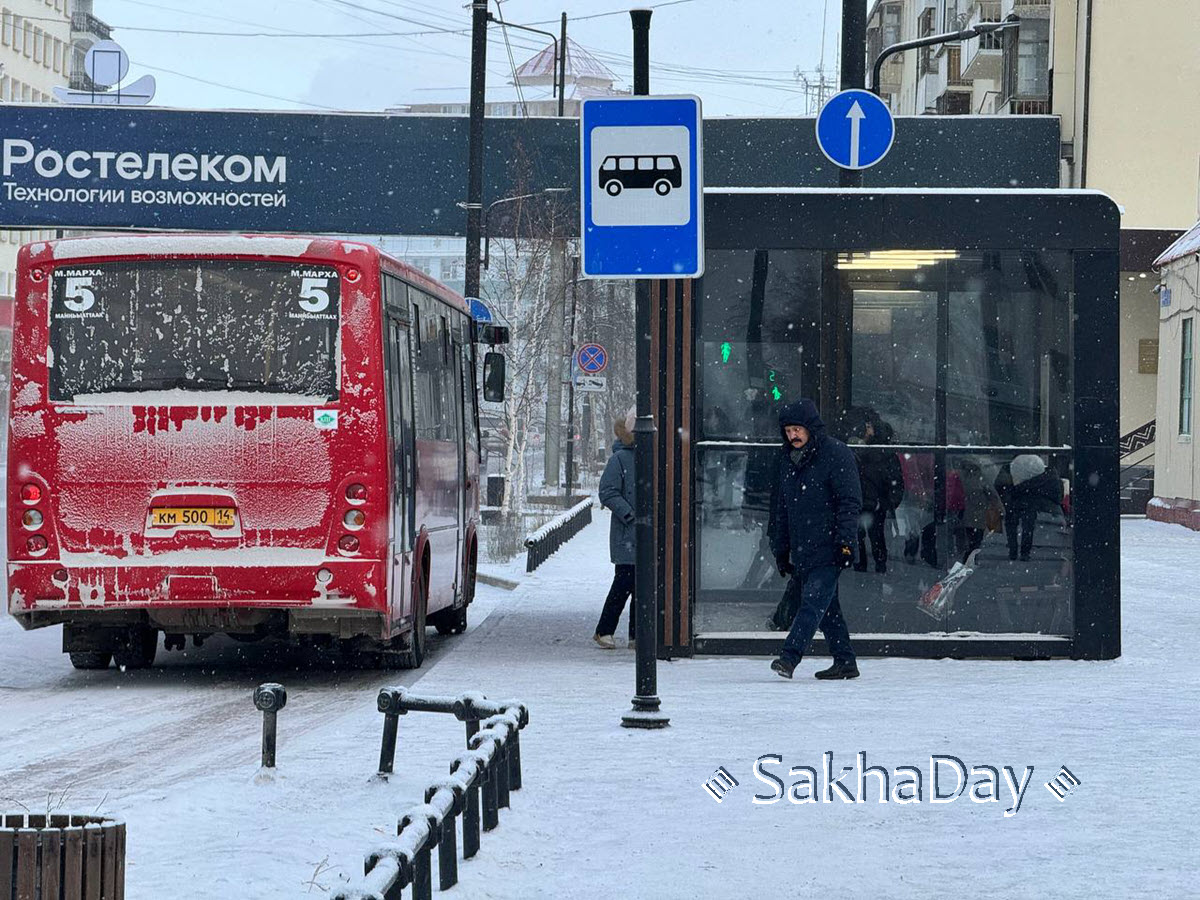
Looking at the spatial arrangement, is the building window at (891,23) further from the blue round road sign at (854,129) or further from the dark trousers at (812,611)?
the dark trousers at (812,611)

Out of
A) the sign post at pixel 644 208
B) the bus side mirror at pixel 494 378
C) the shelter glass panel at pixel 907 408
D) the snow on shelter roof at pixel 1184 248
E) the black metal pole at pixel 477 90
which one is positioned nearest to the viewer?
the sign post at pixel 644 208

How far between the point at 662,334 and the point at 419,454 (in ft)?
6.11

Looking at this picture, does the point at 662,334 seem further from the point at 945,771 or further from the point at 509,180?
the point at 509,180

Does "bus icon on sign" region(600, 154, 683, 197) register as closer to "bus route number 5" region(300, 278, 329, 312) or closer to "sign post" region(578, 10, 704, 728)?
"sign post" region(578, 10, 704, 728)

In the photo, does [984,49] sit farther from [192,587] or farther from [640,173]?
[640,173]

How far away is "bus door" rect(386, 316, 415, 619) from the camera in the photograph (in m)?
13.2

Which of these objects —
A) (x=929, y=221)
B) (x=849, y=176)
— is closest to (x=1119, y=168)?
(x=849, y=176)

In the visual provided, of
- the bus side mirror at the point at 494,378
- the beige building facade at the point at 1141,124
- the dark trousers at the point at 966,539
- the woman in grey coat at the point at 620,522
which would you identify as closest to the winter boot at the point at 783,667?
the dark trousers at the point at 966,539

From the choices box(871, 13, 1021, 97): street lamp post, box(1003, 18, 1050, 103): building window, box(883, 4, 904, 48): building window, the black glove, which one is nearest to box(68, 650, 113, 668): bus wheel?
the black glove

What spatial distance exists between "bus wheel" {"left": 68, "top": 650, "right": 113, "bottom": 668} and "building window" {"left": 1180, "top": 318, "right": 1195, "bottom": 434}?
1015 inches

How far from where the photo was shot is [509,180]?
132 feet

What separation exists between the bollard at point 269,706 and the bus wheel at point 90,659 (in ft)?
17.7

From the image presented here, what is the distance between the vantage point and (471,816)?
6977 mm

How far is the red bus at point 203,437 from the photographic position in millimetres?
12633
